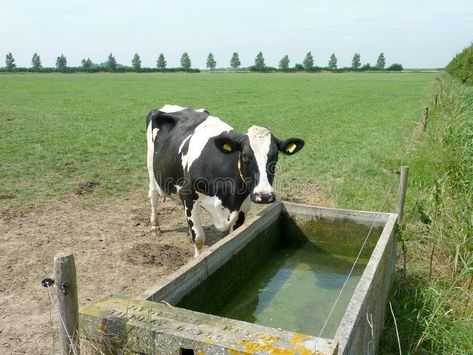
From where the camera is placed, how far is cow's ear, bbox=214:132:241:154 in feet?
15.7

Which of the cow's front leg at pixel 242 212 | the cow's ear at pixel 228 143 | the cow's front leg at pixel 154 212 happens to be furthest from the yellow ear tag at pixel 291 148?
the cow's front leg at pixel 154 212

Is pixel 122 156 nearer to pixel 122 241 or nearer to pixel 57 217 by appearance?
pixel 57 217

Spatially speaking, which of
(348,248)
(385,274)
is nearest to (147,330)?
(385,274)

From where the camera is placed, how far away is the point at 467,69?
23078mm

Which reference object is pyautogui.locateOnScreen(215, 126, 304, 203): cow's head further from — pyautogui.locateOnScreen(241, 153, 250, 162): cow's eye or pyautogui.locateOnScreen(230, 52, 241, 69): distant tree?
pyautogui.locateOnScreen(230, 52, 241, 69): distant tree

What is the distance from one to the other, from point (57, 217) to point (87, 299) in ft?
8.60

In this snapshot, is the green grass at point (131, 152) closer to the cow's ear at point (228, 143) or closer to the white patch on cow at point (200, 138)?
the white patch on cow at point (200, 138)

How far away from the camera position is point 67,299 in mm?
2369

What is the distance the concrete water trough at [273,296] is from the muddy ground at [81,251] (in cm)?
116

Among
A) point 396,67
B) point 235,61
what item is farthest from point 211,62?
point 396,67

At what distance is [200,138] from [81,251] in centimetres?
205

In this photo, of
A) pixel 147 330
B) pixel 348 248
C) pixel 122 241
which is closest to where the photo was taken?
pixel 147 330

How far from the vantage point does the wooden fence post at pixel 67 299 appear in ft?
7.62

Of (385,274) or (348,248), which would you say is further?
(348,248)
